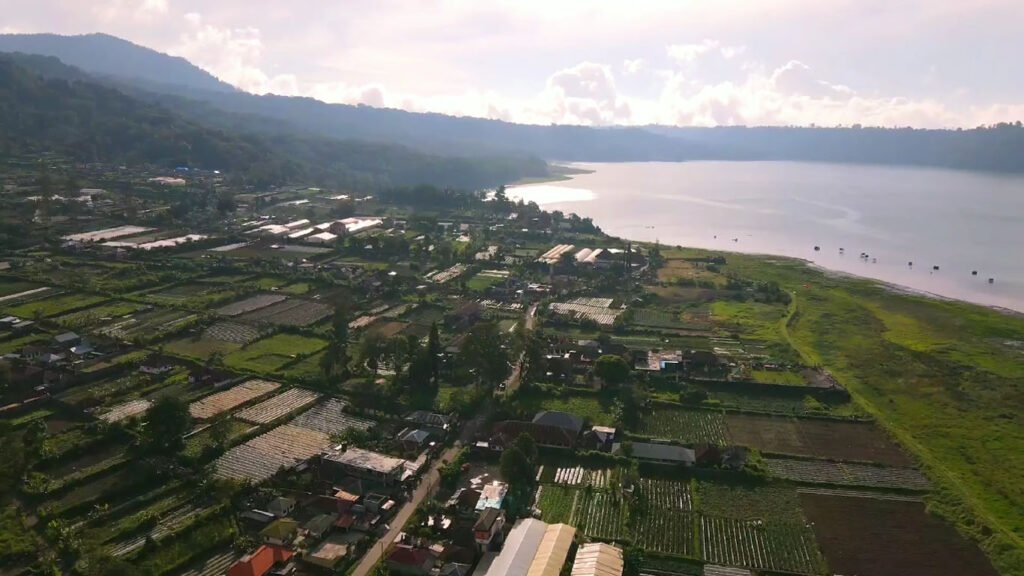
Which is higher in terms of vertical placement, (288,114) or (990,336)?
(288,114)

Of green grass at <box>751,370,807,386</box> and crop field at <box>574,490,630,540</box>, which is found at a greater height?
green grass at <box>751,370,807,386</box>

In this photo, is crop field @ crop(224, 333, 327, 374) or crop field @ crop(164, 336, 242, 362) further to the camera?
crop field @ crop(164, 336, 242, 362)

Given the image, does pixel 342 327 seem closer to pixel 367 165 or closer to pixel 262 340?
pixel 262 340

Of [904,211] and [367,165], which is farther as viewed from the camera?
[367,165]

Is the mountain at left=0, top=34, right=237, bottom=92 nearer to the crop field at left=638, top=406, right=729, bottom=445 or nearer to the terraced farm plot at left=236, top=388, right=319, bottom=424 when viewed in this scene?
the terraced farm plot at left=236, top=388, right=319, bottom=424

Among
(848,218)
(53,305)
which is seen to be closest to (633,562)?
(53,305)

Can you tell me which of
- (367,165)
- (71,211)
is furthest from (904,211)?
(71,211)

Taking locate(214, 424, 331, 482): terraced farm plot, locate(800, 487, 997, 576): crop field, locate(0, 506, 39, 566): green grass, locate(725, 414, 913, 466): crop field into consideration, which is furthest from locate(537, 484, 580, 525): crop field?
locate(0, 506, 39, 566): green grass
